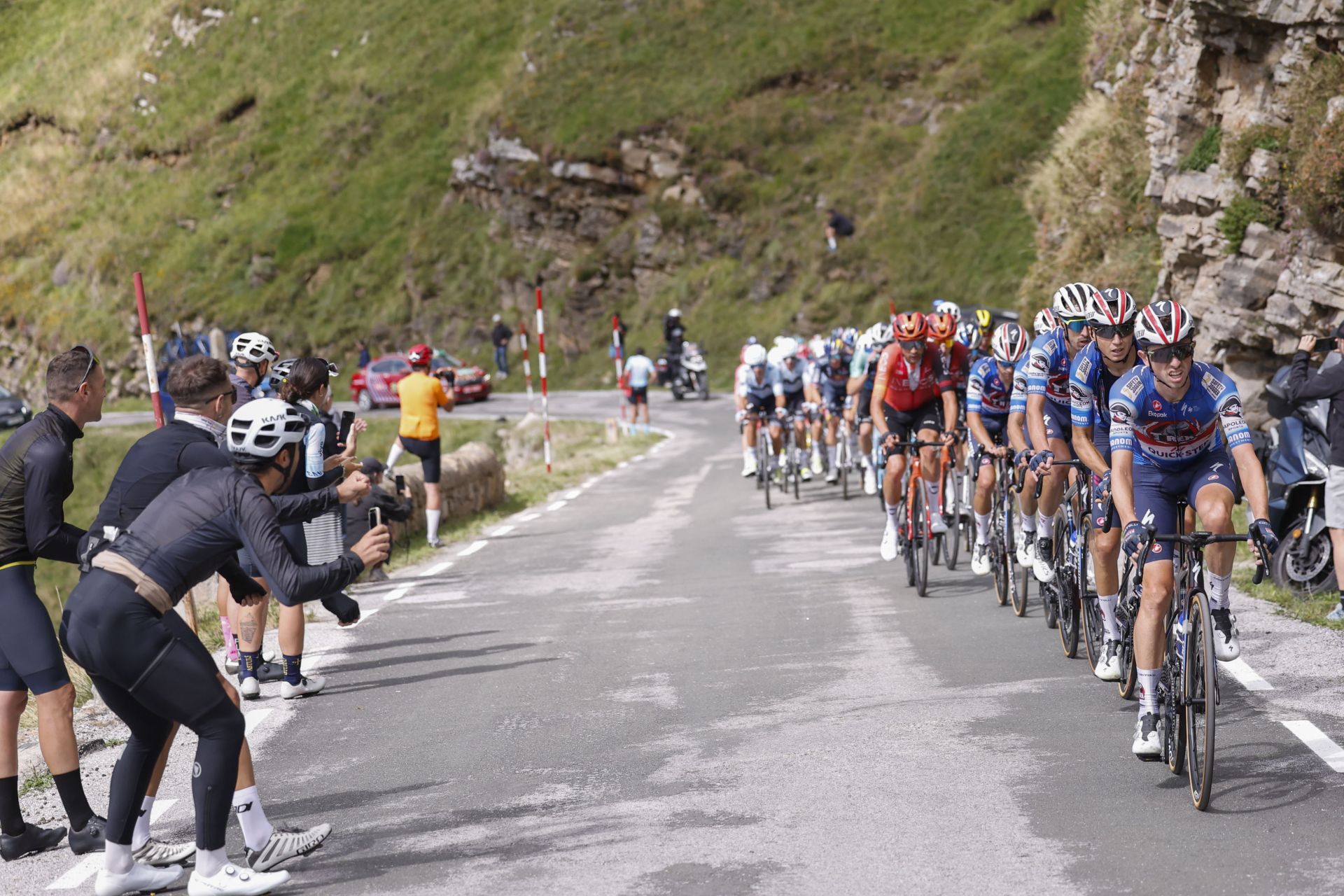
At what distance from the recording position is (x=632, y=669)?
9.59 meters

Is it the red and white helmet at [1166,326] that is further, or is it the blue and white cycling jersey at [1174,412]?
the blue and white cycling jersey at [1174,412]

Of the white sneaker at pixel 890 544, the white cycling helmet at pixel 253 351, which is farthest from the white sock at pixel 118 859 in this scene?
the white sneaker at pixel 890 544

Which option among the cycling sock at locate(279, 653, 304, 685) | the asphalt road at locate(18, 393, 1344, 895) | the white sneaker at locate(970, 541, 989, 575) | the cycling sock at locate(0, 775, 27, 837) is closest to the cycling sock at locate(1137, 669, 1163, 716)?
the asphalt road at locate(18, 393, 1344, 895)

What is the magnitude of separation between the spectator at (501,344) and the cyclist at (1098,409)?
150ft

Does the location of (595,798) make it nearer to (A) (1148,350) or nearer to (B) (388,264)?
(A) (1148,350)

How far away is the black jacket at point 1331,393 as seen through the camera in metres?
9.71

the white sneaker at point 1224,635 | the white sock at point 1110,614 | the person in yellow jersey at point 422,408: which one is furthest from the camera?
the person in yellow jersey at point 422,408

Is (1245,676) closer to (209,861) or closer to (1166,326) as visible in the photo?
(1166,326)

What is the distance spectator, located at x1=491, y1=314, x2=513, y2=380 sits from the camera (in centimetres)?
5359

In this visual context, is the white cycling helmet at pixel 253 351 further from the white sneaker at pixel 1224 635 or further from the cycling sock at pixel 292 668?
the white sneaker at pixel 1224 635

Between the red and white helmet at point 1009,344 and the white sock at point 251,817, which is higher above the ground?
the red and white helmet at point 1009,344

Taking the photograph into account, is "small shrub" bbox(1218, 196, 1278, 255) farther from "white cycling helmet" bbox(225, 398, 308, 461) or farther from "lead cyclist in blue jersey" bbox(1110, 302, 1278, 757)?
"white cycling helmet" bbox(225, 398, 308, 461)

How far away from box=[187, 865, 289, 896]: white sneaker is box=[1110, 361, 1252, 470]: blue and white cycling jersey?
12.6 feet

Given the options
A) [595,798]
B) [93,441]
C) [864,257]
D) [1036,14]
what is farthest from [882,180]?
[595,798]
